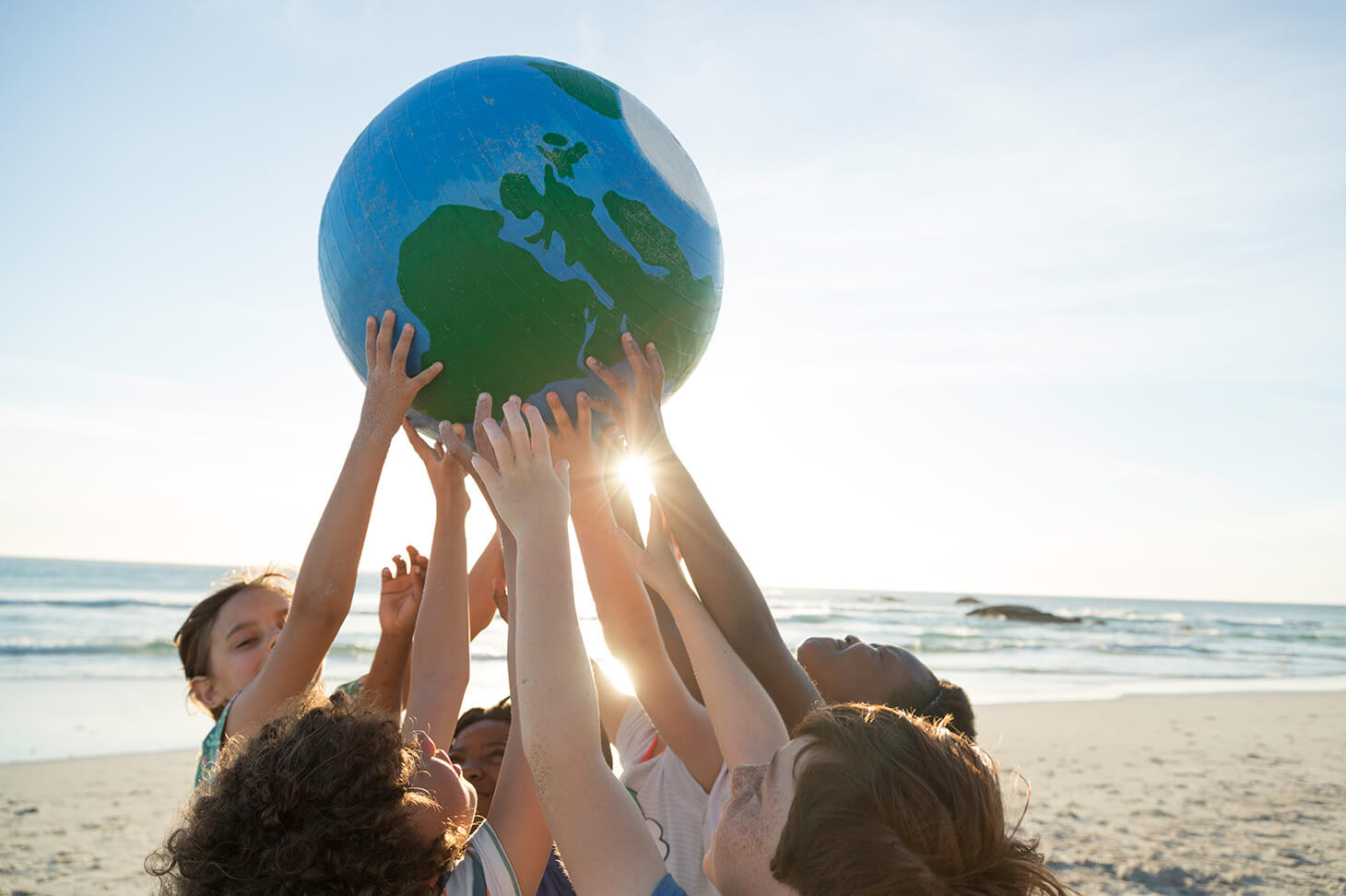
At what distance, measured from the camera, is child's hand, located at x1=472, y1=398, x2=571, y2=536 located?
182cm

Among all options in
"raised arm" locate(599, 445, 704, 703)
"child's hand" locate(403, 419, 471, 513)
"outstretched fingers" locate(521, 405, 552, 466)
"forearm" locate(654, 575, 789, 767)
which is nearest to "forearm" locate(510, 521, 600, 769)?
"outstretched fingers" locate(521, 405, 552, 466)

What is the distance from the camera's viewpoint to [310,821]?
164cm

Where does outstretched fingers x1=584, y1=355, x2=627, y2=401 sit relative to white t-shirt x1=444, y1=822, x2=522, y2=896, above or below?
above

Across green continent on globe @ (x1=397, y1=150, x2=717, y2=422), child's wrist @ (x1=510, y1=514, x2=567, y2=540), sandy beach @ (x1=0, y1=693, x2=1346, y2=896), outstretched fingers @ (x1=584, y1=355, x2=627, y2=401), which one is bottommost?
sandy beach @ (x1=0, y1=693, x2=1346, y2=896)

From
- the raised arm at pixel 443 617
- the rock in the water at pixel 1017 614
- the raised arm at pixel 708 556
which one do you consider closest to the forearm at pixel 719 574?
the raised arm at pixel 708 556

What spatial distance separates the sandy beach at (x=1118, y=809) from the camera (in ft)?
20.4

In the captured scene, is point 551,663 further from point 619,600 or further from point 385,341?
point 385,341

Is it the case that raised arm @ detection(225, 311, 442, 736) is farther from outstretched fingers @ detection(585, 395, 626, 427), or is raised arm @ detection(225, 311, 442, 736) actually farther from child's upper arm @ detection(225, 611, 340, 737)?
outstretched fingers @ detection(585, 395, 626, 427)

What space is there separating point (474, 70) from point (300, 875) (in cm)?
192

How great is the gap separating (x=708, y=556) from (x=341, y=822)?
101cm

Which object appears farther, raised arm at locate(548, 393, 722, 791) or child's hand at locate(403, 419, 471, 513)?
child's hand at locate(403, 419, 471, 513)

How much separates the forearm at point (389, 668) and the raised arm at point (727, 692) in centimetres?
104

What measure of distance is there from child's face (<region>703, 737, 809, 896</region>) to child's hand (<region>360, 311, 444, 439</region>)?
47.8 inches

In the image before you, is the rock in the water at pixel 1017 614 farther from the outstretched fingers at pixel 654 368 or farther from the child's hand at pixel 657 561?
the outstretched fingers at pixel 654 368
